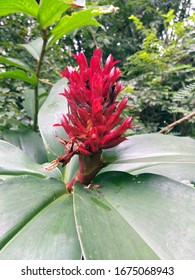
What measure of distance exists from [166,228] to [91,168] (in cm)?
18

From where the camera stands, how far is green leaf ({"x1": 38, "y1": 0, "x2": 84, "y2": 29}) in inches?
25.9

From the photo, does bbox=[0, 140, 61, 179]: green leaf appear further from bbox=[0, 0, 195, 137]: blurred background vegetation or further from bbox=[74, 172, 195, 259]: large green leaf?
bbox=[0, 0, 195, 137]: blurred background vegetation

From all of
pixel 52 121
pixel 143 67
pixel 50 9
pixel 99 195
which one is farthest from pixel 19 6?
pixel 143 67

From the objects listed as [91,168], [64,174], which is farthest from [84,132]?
[64,174]

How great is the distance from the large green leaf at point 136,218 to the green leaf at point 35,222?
4cm

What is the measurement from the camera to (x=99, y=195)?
1.52 ft

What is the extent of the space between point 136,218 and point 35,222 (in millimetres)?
148

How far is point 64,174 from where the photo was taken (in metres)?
0.62

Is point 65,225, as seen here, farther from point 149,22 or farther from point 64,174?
point 149,22

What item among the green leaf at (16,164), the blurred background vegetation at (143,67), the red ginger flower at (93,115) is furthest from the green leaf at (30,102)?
the red ginger flower at (93,115)

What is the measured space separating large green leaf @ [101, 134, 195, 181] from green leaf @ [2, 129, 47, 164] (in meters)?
0.30

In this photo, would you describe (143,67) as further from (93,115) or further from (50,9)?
(93,115)

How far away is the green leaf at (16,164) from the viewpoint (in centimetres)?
55

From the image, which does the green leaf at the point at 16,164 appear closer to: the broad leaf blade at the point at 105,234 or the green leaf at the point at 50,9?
the broad leaf blade at the point at 105,234
